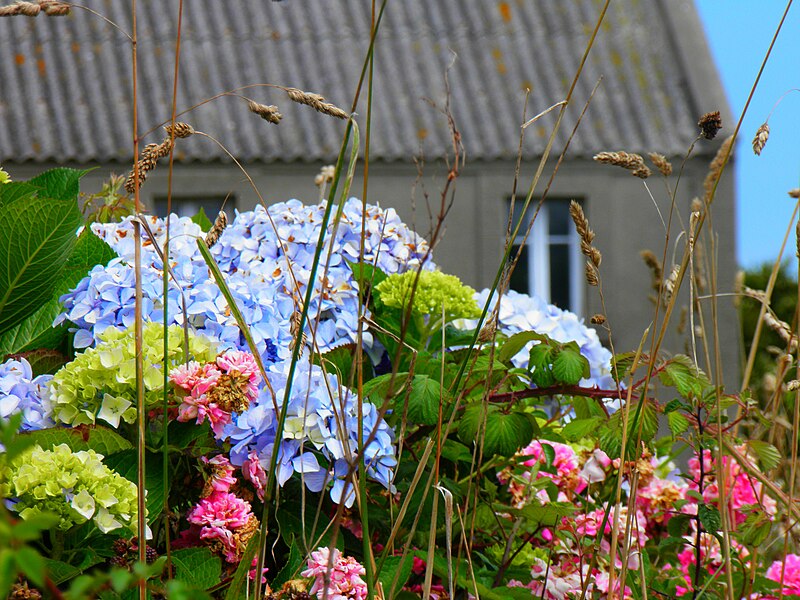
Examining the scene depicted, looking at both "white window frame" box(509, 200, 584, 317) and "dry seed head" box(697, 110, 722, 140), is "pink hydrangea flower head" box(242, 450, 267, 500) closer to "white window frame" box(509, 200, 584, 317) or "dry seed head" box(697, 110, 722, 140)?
"dry seed head" box(697, 110, 722, 140)

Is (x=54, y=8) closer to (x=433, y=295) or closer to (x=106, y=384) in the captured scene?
(x=106, y=384)

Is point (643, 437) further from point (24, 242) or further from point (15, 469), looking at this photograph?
point (24, 242)

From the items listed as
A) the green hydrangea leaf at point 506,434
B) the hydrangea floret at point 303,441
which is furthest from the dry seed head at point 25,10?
the green hydrangea leaf at point 506,434

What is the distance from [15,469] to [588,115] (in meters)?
11.4

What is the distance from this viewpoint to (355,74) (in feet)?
40.6

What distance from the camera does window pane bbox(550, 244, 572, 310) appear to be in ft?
37.7

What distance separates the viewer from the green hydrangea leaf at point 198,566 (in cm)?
111

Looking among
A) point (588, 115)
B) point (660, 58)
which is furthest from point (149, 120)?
point (660, 58)

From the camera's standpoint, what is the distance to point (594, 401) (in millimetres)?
1441

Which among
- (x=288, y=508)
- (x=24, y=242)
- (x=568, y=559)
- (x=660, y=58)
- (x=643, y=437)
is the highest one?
(x=660, y=58)

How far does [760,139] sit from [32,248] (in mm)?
961

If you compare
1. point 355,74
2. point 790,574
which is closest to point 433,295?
point 790,574

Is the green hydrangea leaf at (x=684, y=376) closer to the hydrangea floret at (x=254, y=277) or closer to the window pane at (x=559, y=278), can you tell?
the hydrangea floret at (x=254, y=277)

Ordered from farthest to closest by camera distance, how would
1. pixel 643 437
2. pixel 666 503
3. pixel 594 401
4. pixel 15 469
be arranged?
pixel 666 503 → pixel 594 401 → pixel 643 437 → pixel 15 469
